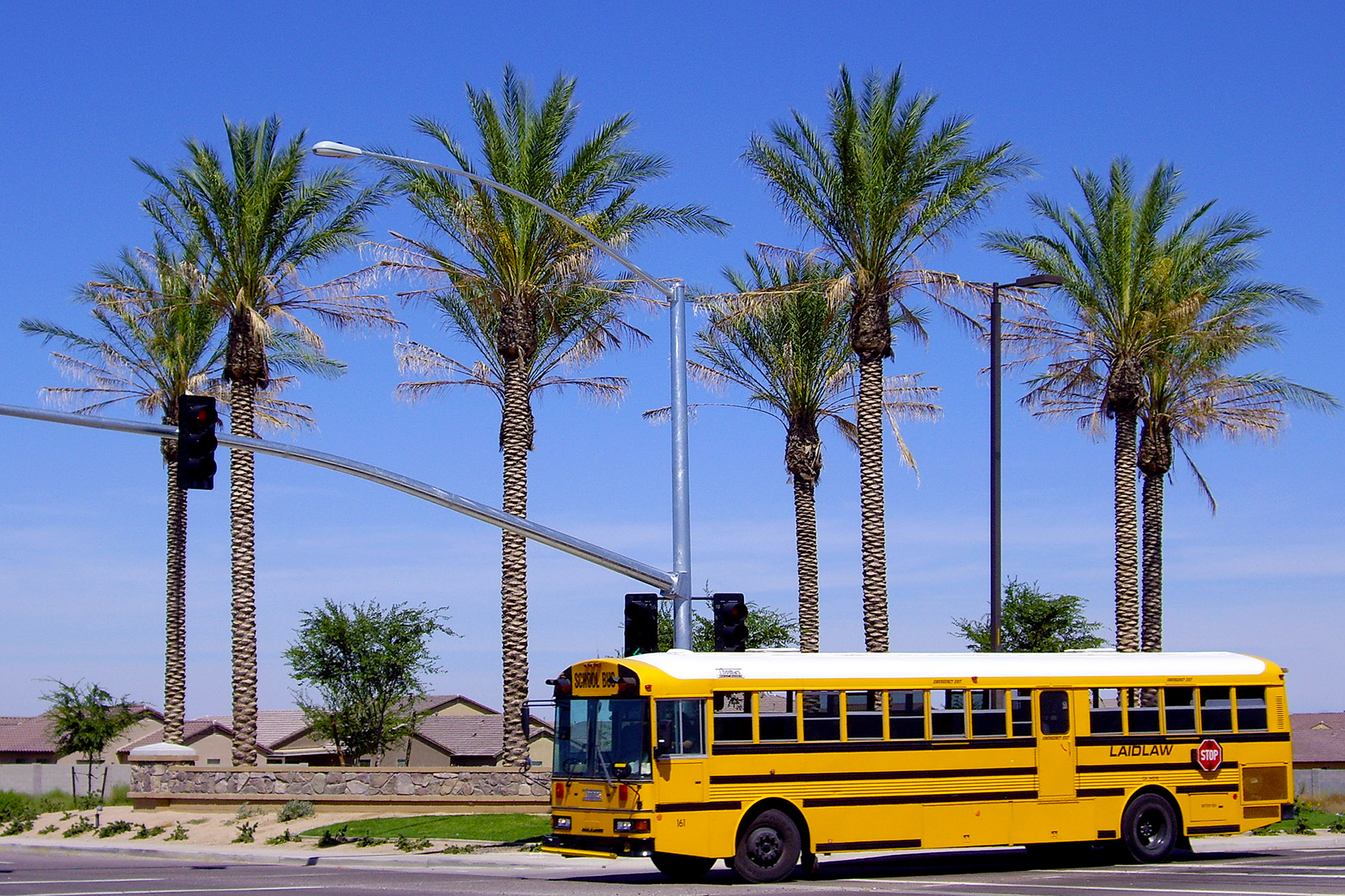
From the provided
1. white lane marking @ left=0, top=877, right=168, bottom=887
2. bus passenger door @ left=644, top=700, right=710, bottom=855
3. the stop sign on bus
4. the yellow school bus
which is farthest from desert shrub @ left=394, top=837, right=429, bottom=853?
the stop sign on bus

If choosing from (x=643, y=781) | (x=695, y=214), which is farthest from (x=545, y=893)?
(x=695, y=214)

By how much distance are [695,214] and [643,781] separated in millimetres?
17674

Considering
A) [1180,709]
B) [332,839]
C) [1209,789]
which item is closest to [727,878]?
[1180,709]

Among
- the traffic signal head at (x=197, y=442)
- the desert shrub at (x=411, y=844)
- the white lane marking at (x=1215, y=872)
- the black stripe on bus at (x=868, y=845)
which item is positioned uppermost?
the traffic signal head at (x=197, y=442)

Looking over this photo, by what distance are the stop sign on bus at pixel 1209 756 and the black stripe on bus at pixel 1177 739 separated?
0.07 m

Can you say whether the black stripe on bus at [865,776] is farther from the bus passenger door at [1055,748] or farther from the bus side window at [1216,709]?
the bus side window at [1216,709]

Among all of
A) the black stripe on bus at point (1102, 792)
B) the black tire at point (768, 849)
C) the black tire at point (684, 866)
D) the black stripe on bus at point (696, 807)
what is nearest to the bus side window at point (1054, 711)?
the black stripe on bus at point (1102, 792)

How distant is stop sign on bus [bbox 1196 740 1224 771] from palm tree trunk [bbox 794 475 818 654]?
647 inches

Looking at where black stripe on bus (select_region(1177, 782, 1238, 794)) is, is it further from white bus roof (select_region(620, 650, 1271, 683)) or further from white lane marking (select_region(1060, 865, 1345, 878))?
white bus roof (select_region(620, 650, 1271, 683))

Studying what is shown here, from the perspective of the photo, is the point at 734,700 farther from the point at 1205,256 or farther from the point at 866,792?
the point at 1205,256

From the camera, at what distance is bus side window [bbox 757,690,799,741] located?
19.2 meters

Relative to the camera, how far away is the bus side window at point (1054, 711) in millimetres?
20672

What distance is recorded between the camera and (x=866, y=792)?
1953 cm

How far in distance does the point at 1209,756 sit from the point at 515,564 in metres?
15.7
